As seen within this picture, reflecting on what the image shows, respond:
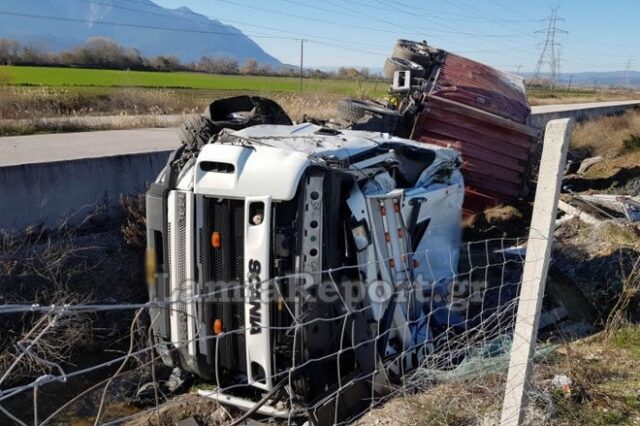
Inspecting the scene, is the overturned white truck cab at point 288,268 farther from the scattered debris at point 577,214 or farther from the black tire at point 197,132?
the scattered debris at point 577,214

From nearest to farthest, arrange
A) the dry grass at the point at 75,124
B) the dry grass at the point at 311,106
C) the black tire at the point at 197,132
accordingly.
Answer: the black tire at the point at 197,132 → the dry grass at the point at 75,124 → the dry grass at the point at 311,106

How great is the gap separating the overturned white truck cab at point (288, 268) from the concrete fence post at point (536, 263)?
3.59 feet

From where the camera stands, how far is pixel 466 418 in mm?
3057

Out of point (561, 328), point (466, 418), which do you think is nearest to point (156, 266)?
point (466, 418)

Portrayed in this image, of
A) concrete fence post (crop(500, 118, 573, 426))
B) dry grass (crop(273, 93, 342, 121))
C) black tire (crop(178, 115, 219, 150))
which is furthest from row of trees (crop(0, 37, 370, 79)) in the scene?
concrete fence post (crop(500, 118, 573, 426))

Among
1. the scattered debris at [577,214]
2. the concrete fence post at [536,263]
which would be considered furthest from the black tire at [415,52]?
the concrete fence post at [536,263]

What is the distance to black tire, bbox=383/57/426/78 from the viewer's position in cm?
873

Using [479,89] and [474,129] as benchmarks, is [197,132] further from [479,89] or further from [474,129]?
[479,89]

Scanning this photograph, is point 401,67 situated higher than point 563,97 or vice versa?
point 401,67

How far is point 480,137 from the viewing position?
7.88 meters

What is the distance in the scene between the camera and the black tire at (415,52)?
9.13 m

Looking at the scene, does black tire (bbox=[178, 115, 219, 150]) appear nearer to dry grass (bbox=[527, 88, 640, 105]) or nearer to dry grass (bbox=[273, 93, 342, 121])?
dry grass (bbox=[273, 93, 342, 121])

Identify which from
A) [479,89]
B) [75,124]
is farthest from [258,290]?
[75,124]

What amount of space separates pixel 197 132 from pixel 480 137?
475 centimetres
